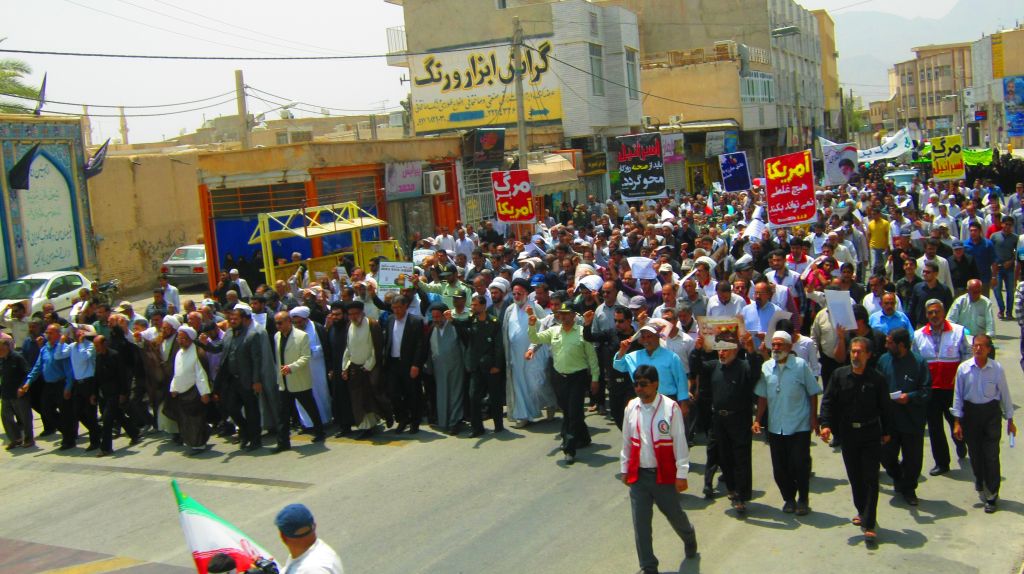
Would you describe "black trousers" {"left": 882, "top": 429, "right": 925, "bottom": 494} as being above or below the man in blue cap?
below

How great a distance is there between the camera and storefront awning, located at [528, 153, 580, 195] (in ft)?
96.9

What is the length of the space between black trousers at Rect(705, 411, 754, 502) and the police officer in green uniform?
3.21 m

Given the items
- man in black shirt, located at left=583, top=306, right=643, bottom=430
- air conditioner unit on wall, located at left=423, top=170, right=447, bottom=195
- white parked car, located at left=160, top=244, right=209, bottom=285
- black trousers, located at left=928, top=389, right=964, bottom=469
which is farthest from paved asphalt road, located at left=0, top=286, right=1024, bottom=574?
white parked car, located at left=160, top=244, right=209, bottom=285

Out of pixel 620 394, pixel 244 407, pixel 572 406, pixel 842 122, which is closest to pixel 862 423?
pixel 620 394

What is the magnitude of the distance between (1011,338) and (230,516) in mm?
10312

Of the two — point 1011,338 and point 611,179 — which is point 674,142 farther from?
point 1011,338

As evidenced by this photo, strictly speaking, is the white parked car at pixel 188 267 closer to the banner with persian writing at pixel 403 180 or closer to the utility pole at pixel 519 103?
the banner with persian writing at pixel 403 180

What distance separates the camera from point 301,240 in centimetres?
2388

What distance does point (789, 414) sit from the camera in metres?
7.43

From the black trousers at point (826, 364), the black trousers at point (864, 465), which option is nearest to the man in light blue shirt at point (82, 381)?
the black trousers at point (826, 364)

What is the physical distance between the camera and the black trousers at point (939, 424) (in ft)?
27.0

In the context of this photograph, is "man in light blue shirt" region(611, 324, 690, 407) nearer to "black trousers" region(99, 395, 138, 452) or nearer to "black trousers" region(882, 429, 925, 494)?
"black trousers" region(882, 429, 925, 494)

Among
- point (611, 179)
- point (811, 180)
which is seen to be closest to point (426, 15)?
point (611, 179)

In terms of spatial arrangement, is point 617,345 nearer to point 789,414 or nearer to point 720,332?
point 720,332
